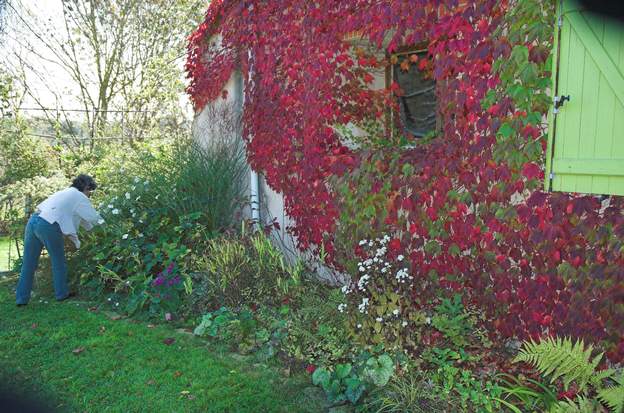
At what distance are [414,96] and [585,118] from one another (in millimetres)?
3082

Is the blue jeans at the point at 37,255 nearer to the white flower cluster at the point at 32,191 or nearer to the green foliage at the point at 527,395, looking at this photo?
the white flower cluster at the point at 32,191

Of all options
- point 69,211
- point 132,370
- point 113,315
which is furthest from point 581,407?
point 69,211

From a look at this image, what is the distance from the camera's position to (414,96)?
18.3ft

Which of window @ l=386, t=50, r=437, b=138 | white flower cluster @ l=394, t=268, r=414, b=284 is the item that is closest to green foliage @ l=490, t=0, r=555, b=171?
white flower cluster @ l=394, t=268, r=414, b=284

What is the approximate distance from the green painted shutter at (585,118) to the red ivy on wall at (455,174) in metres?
0.51

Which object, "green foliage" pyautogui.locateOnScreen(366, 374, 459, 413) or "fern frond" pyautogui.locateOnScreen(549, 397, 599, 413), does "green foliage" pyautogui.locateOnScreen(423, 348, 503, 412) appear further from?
"fern frond" pyautogui.locateOnScreen(549, 397, 599, 413)

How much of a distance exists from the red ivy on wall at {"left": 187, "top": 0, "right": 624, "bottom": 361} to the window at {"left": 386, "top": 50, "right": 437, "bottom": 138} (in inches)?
10.7

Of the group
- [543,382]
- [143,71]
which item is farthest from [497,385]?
[143,71]

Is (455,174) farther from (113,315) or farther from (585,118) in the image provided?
(113,315)

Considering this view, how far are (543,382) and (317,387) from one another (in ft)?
5.14

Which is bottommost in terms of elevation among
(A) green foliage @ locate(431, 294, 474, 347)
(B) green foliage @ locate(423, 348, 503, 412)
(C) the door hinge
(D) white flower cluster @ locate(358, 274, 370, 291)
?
(B) green foliage @ locate(423, 348, 503, 412)

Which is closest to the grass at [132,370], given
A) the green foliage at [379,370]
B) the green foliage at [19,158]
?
the green foliage at [379,370]

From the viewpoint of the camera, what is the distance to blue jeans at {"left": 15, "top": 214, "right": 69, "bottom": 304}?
5.92m

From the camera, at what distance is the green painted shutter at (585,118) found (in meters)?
2.46
